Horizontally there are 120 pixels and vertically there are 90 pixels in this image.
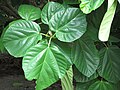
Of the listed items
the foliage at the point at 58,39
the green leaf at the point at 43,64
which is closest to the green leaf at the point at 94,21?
the foliage at the point at 58,39

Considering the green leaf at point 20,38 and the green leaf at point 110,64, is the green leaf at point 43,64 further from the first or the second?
the green leaf at point 110,64

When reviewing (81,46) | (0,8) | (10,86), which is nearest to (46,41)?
(81,46)

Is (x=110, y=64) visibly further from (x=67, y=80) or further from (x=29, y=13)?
(x=29, y=13)

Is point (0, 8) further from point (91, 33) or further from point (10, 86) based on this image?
point (10, 86)

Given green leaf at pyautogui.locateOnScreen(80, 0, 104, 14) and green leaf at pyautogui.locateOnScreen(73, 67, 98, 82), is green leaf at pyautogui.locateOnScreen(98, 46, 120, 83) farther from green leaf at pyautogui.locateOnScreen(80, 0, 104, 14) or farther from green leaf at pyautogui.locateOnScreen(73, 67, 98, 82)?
green leaf at pyautogui.locateOnScreen(80, 0, 104, 14)

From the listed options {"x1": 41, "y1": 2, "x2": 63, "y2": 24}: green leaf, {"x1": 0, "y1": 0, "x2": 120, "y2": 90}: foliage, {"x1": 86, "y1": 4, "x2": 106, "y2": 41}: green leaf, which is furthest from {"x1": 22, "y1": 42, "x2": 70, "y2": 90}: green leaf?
{"x1": 86, "y1": 4, "x2": 106, "y2": 41}: green leaf
